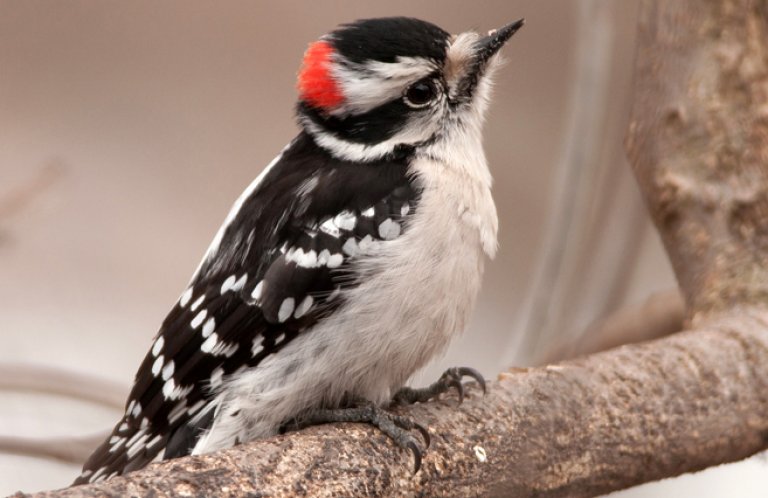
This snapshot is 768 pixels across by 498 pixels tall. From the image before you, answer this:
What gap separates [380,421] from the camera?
2.68 metres

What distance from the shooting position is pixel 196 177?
646 cm

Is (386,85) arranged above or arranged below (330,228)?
above

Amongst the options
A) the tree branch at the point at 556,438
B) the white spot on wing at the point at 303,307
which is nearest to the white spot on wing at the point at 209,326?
the white spot on wing at the point at 303,307

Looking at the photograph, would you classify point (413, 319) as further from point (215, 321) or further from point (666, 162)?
point (666, 162)

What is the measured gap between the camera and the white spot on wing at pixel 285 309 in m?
2.80

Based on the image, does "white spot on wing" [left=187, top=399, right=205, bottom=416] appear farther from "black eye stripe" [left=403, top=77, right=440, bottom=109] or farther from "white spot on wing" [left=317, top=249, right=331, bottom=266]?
"black eye stripe" [left=403, top=77, right=440, bottom=109]

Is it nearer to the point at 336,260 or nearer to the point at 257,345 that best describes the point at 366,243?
the point at 336,260

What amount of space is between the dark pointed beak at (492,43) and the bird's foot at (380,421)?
1017 millimetres

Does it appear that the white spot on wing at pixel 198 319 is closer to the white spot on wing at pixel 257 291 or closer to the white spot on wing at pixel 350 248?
the white spot on wing at pixel 257 291

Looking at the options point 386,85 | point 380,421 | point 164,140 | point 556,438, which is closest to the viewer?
point 380,421

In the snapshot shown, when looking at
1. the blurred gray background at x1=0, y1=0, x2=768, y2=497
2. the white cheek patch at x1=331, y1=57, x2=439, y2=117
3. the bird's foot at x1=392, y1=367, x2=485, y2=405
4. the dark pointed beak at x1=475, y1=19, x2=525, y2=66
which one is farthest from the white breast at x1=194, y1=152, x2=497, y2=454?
the blurred gray background at x1=0, y1=0, x2=768, y2=497

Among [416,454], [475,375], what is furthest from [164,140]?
[416,454]

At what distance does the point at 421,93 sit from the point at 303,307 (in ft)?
2.26

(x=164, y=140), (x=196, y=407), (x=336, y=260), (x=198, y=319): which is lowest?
(x=196, y=407)
